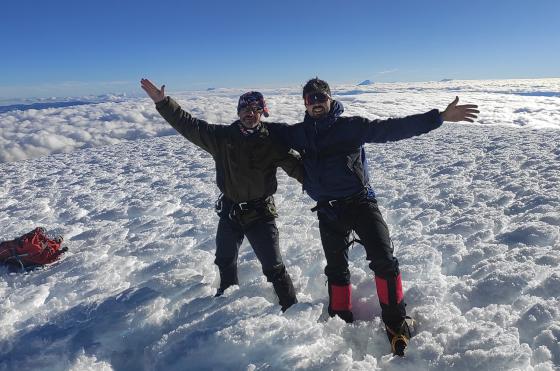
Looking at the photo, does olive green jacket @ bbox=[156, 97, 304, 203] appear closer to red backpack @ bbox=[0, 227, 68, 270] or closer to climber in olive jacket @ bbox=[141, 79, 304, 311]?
climber in olive jacket @ bbox=[141, 79, 304, 311]

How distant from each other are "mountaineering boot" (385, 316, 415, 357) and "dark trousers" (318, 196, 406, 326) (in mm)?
60

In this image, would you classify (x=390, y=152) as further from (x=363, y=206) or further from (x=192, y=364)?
(x=192, y=364)

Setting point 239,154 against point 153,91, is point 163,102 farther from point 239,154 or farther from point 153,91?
point 239,154

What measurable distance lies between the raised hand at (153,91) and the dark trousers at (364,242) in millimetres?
2192

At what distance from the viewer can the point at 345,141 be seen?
12.6ft

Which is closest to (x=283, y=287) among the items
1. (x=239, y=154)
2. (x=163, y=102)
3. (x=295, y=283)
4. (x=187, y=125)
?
(x=295, y=283)

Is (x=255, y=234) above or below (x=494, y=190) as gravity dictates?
above

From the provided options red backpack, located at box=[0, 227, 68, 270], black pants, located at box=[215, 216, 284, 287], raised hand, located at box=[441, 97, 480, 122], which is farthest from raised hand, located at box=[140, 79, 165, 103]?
red backpack, located at box=[0, 227, 68, 270]

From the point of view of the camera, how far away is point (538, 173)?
9.49 metres

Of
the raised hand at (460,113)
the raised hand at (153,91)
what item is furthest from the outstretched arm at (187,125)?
the raised hand at (460,113)

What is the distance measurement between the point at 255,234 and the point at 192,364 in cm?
146

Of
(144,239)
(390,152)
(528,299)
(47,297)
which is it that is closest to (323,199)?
(528,299)

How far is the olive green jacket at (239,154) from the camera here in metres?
4.16

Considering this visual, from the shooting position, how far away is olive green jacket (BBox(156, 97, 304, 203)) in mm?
4160
